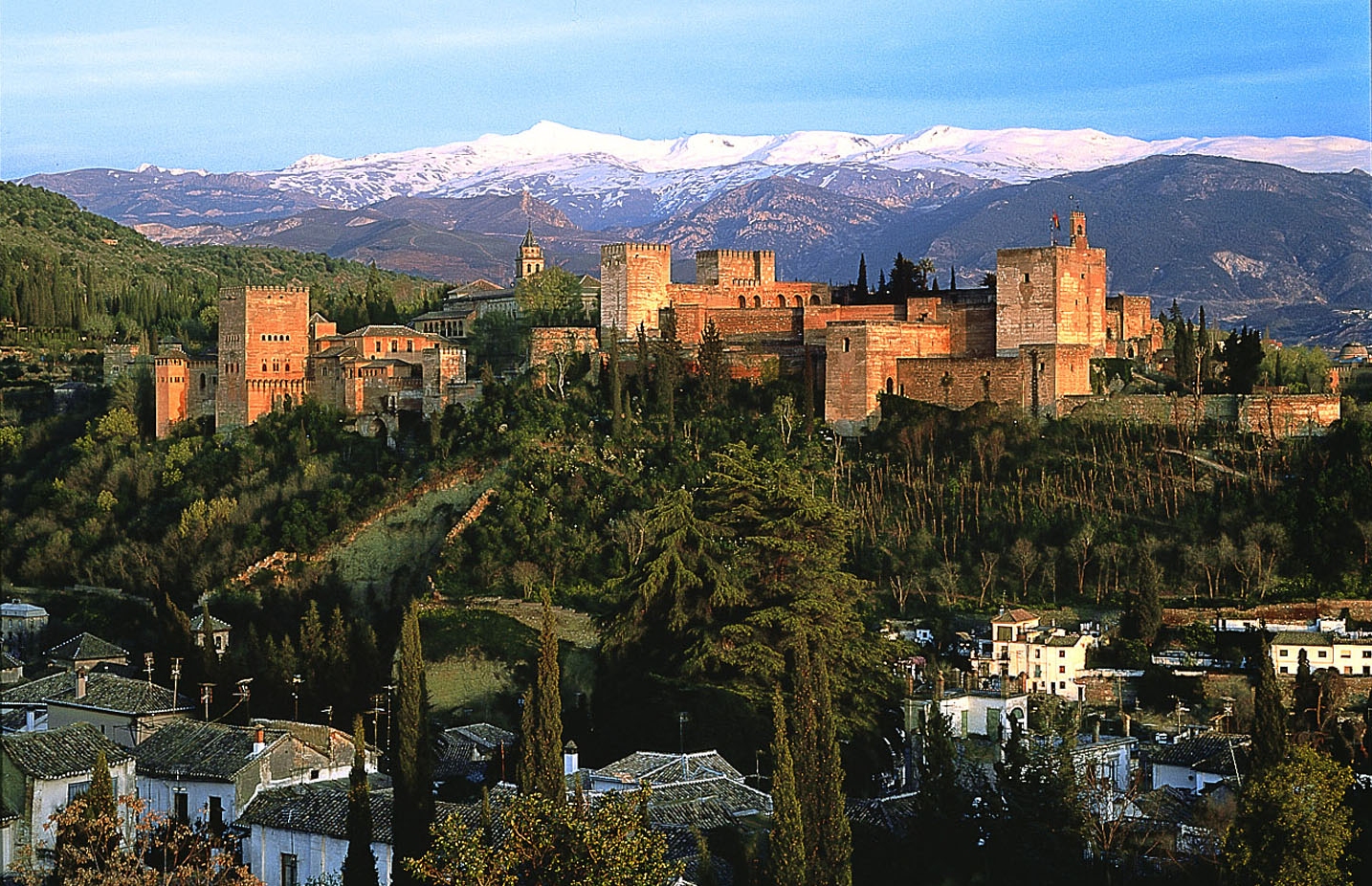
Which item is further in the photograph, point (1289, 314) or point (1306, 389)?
point (1289, 314)

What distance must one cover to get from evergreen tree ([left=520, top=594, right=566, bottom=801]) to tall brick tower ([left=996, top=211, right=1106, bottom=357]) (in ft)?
75.4

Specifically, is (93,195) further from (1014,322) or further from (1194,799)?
(1194,799)

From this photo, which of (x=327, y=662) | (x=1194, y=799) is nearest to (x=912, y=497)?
(x=327, y=662)

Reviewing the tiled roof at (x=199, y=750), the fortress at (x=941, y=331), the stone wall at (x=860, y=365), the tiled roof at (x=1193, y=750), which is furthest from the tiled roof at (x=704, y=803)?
the fortress at (x=941, y=331)

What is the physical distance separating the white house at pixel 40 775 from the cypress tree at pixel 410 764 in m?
3.51

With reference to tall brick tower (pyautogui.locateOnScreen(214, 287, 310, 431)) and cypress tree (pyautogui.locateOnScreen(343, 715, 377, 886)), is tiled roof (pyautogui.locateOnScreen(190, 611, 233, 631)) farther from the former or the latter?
cypress tree (pyautogui.locateOnScreen(343, 715, 377, 886))

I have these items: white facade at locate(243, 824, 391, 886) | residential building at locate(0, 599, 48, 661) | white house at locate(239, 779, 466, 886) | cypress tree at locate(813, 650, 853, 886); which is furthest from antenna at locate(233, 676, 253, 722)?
cypress tree at locate(813, 650, 853, 886)

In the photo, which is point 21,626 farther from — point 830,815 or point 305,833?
point 830,815

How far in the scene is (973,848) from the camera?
23.2 metres

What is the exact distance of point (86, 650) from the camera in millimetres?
38312

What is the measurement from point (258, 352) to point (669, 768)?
A: 81.9 ft

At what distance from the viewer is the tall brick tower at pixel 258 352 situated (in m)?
47.9

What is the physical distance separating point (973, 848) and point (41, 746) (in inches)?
448

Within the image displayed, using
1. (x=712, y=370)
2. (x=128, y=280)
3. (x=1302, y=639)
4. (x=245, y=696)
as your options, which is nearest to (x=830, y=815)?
(x=245, y=696)
